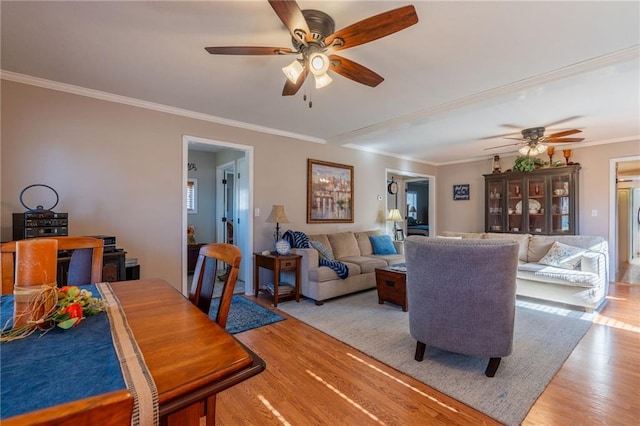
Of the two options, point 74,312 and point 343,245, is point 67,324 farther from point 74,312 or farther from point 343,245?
point 343,245

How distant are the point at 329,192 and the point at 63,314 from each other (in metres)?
4.31

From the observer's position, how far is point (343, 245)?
4.70m

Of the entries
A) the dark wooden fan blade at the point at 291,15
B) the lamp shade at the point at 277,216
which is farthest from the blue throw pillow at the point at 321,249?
the dark wooden fan blade at the point at 291,15

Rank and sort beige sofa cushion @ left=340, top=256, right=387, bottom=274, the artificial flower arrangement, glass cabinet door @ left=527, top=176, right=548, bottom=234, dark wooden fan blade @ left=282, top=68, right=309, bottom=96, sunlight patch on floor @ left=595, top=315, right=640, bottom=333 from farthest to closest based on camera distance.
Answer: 1. glass cabinet door @ left=527, top=176, right=548, bottom=234
2. beige sofa cushion @ left=340, top=256, right=387, bottom=274
3. sunlight patch on floor @ left=595, top=315, right=640, bottom=333
4. dark wooden fan blade @ left=282, top=68, right=309, bottom=96
5. the artificial flower arrangement

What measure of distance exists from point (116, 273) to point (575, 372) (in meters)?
3.81

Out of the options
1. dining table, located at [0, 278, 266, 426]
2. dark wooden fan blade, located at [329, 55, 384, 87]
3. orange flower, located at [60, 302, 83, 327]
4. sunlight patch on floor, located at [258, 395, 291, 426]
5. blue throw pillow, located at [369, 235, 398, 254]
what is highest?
dark wooden fan blade, located at [329, 55, 384, 87]

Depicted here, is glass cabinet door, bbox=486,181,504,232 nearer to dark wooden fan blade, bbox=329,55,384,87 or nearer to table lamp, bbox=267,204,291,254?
table lamp, bbox=267,204,291,254

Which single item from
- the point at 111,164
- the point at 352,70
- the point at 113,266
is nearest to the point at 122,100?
the point at 111,164

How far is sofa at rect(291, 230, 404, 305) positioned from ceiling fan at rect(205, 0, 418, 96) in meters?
2.27

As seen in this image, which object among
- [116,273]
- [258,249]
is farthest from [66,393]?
[258,249]

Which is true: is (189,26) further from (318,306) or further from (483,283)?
(318,306)

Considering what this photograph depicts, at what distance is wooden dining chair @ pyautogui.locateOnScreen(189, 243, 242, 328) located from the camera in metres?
1.15

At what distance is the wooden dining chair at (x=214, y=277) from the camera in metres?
1.15

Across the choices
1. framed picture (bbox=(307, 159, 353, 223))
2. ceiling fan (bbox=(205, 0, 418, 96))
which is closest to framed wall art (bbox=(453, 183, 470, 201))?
framed picture (bbox=(307, 159, 353, 223))
